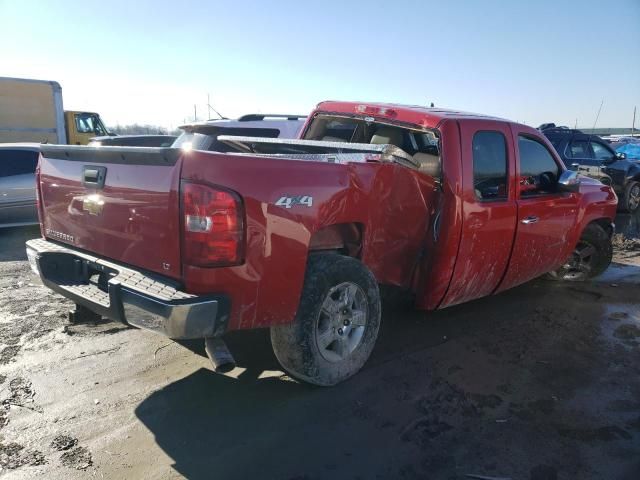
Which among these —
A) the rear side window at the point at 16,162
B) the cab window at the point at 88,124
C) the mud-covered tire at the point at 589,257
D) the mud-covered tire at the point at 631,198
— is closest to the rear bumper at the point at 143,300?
the mud-covered tire at the point at 589,257

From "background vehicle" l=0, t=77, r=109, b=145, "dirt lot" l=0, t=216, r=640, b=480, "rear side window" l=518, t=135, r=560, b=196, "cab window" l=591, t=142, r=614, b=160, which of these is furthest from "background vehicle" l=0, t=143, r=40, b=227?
"cab window" l=591, t=142, r=614, b=160

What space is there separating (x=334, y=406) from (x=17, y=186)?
7.69 metres

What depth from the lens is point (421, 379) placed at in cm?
372

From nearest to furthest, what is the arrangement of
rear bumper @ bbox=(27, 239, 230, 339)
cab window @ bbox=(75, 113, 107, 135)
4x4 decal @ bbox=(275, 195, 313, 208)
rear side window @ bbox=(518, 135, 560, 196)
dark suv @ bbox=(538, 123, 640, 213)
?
rear bumper @ bbox=(27, 239, 230, 339)
4x4 decal @ bbox=(275, 195, 313, 208)
rear side window @ bbox=(518, 135, 560, 196)
dark suv @ bbox=(538, 123, 640, 213)
cab window @ bbox=(75, 113, 107, 135)

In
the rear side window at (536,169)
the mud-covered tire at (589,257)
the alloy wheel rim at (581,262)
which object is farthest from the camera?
the alloy wheel rim at (581,262)

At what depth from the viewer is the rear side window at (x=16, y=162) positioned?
8.66 metres

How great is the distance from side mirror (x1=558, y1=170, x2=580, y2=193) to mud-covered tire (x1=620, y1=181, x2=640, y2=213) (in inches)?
337

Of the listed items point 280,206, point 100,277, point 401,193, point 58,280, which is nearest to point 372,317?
point 401,193

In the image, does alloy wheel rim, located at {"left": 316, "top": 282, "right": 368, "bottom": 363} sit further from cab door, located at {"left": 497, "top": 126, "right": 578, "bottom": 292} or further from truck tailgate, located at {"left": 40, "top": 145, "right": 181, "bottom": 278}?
cab door, located at {"left": 497, "top": 126, "right": 578, "bottom": 292}

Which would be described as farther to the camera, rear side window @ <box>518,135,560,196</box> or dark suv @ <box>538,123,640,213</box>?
dark suv @ <box>538,123,640,213</box>

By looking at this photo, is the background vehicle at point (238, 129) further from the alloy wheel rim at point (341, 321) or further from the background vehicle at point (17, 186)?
the background vehicle at point (17, 186)

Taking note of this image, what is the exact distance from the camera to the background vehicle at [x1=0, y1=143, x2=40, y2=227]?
→ 8.48 meters

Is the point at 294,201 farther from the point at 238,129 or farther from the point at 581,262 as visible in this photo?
the point at 238,129

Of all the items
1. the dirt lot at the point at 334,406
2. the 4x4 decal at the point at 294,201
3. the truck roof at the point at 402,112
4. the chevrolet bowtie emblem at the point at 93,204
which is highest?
the truck roof at the point at 402,112
